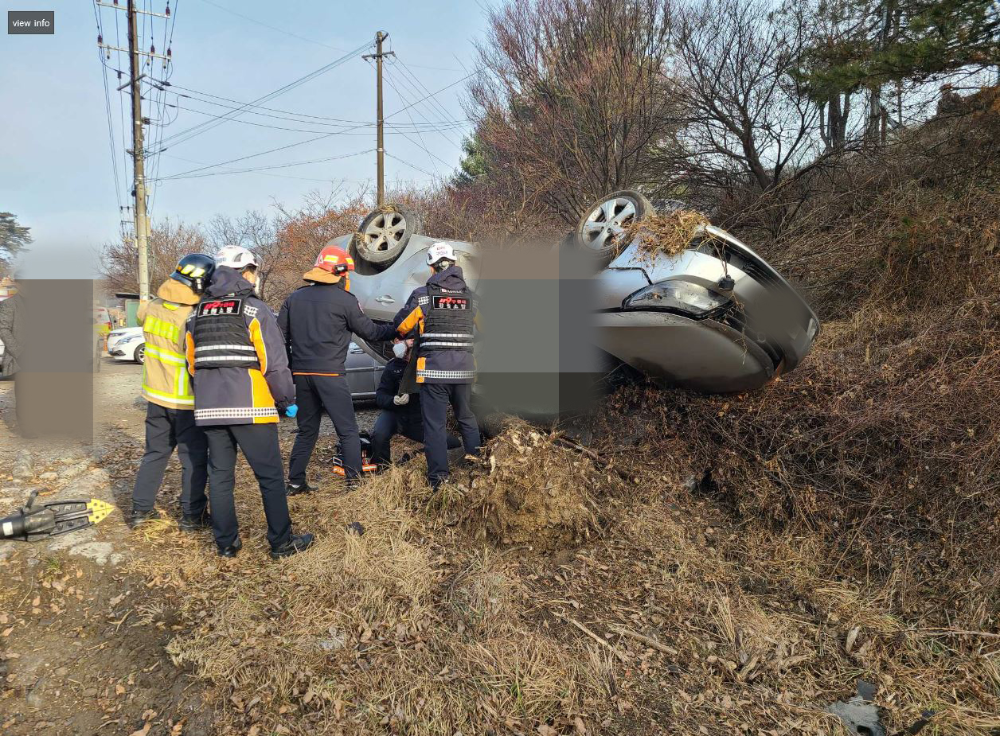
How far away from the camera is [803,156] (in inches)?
387

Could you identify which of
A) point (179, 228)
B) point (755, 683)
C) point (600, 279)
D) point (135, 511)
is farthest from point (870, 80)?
point (179, 228)

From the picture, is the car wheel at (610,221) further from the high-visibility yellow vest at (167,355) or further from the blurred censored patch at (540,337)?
the high-visibility yellow vest at (167,355)

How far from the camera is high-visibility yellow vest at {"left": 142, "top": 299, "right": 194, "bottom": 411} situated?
3521 millimetres

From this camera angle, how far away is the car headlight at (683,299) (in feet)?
12.8

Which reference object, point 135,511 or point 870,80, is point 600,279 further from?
point 870,80

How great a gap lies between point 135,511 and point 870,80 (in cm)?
795

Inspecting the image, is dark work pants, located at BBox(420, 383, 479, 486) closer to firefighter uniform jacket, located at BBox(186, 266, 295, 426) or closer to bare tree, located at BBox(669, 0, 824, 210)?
firefighter uniform jacket, located at BBox(186, 266, 295, 426)

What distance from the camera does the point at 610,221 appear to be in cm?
468

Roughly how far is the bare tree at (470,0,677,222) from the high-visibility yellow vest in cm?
793

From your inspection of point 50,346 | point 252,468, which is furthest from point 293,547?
point 50,346

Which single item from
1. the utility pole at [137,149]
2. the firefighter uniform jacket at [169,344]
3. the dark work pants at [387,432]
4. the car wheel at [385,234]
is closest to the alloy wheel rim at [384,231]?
the car wheel at [385,234]

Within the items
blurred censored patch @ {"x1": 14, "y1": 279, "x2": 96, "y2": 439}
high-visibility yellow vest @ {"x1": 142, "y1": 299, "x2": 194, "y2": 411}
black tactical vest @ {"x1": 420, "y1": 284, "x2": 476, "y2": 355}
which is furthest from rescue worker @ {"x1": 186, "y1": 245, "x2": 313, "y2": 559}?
blurred censored patch @ {"x1": 14, "y1": 279, "x2": 96, "y2": 439}

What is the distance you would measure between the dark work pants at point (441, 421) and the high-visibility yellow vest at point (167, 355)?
1.45 metres

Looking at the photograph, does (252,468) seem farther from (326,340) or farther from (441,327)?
(441,327)
